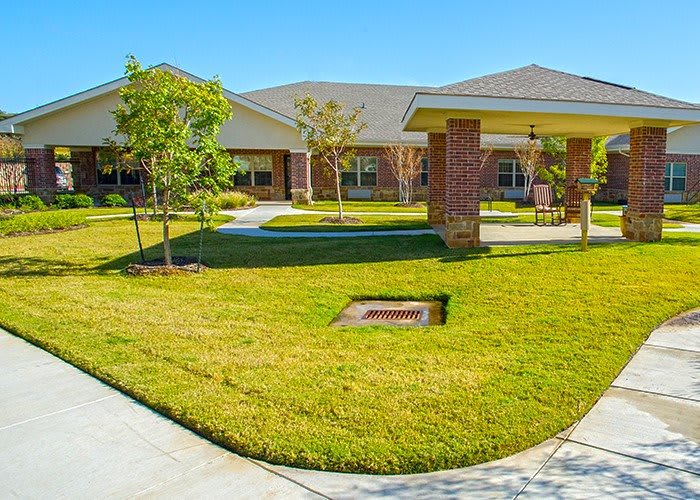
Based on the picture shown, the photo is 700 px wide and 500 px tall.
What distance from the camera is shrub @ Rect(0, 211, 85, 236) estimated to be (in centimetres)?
1426

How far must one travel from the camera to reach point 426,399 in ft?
13.9

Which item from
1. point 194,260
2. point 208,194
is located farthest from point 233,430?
point 194,260

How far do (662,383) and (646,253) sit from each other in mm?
6476

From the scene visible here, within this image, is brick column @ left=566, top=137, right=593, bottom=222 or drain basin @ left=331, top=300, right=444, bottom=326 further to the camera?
brick column @ left=566, top=137, right=593, bottom=222

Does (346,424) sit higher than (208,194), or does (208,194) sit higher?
(208,194)

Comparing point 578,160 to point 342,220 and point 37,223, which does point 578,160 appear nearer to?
point 342,220

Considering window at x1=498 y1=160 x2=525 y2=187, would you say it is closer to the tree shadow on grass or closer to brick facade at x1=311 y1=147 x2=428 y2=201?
brick facade at x1=311 y1=147 x2=428 y2=201

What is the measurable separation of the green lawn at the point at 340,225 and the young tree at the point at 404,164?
7.59 m

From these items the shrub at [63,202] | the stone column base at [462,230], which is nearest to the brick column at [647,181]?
the stone column base at [462,230]

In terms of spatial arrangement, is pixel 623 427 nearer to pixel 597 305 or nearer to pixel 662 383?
pixel 662 383

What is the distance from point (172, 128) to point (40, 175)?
61.8 ft

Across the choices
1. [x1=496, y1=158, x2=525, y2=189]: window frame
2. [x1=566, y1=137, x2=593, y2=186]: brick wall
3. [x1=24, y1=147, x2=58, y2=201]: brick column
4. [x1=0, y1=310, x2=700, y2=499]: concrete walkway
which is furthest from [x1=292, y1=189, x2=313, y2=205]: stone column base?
A: [x1=0, y1=310, x2=700, y2=499]: concrete walkway

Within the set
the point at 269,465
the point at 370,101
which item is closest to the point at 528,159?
the point at 370,101

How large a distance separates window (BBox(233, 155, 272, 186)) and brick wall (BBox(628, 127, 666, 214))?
1999 centimetres
